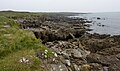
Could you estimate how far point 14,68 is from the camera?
1054 centimetres

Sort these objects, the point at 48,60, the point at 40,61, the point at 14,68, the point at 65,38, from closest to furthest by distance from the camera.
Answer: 1. the point at 14,68
2. the point at 40,61
3. the point at 48,60
4. the point at 65,38

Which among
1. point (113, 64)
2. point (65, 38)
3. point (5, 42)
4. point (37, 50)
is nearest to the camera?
point (37, 50)

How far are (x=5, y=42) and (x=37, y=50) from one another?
302cm

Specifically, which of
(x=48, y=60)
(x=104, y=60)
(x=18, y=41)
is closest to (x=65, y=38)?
(x=104, y=60)

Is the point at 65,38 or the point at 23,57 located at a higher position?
the point at 23,57

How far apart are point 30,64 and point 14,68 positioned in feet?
3.10

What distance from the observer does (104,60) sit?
20.3 m

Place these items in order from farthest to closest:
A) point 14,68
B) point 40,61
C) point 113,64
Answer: point 113,64 → point 40,61 → point 14,68

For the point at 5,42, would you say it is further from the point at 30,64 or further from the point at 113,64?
the point at 113,64

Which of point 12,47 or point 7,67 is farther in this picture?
point 12,47

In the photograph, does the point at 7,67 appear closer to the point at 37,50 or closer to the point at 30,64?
the point at 30,64

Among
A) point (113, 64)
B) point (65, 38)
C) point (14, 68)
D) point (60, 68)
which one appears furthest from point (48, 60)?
point (65, 38)

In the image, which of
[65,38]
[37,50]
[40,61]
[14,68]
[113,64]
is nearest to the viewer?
[14,68]

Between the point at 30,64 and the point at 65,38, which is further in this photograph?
the point at 65,38
